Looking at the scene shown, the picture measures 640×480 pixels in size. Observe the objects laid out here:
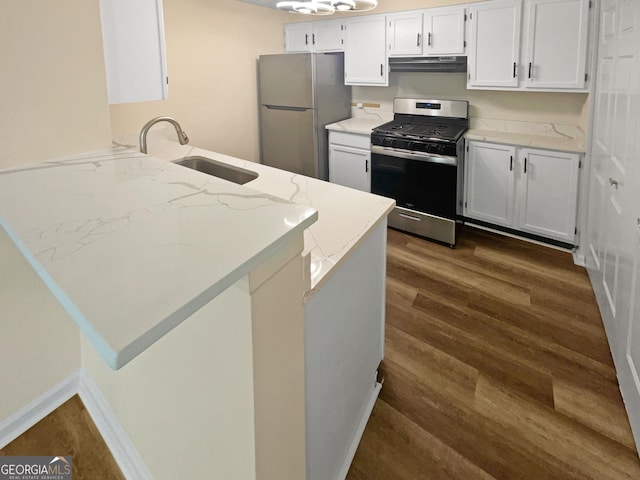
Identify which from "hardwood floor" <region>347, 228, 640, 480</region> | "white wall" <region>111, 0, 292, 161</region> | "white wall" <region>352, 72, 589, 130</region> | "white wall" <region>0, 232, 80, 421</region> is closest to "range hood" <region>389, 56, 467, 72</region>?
"white wall" <region>352, 72, 589, 130</region>

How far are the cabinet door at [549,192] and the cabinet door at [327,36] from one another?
7.37 ft

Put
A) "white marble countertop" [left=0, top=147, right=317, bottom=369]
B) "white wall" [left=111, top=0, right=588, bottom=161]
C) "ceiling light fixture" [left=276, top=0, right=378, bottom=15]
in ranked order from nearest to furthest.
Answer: "white marble countertop" [left=0, top=147, right=317, bottom=369] < "ceiling light fixture" [left=276, top=0, right=378, bottom=15] < "white wall" [left=111, top=0, right=588, bottom=161]

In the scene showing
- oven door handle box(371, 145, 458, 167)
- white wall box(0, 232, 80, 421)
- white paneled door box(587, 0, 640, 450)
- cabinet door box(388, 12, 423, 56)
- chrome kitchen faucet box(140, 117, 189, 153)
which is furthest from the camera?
cabinet door box(388, 12, 423, 56)

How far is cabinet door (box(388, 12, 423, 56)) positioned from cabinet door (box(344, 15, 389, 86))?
0.09 meters

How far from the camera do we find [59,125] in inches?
62.1

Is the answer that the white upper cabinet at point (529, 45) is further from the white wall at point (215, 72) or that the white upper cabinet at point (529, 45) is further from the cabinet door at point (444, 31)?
the white wall at point (215, 72)

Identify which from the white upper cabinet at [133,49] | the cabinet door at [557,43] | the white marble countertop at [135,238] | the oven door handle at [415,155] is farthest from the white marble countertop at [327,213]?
the cabinet door at [557,43]

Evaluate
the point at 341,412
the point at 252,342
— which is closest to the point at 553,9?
the point at 341,412

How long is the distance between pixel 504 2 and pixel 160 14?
8.78ft

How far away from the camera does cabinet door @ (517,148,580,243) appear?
3.26 metres

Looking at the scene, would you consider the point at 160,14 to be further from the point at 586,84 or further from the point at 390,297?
the point at 586,84

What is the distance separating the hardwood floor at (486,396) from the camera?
1.69 metres

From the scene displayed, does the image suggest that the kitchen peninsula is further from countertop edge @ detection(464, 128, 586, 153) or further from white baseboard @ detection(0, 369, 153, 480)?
countertop edge @ detection(464, 128, 586, 153)

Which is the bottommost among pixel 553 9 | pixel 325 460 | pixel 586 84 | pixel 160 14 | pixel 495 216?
pixel 325 460
